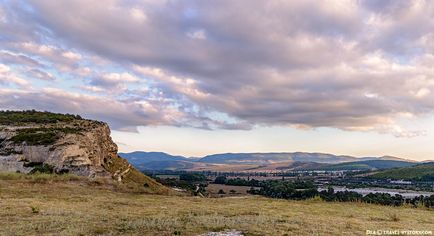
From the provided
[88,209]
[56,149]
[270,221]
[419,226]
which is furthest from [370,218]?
[56,149]

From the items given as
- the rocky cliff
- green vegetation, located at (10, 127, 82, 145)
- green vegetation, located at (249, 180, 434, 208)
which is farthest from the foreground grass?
green vegetation, located at (10, 127, 82, 145)

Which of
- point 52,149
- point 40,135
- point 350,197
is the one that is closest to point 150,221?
point 52,149

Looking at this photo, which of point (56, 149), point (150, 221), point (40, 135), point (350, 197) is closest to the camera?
point (150, 221)

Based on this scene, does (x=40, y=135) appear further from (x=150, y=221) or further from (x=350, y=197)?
(x=350, y=197)

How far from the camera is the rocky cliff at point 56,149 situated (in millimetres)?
61312

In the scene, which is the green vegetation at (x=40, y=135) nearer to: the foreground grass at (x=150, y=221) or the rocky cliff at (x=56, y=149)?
the rocky cliff at (x=56, y=149)

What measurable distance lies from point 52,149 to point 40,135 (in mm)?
5871

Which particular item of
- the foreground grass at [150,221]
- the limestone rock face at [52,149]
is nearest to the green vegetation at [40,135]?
the limestone rock face at [52,149]

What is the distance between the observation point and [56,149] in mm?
62562

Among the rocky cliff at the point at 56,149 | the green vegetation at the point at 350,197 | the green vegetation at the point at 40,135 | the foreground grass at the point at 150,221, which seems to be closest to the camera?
the foreground grass at the point at 150,221

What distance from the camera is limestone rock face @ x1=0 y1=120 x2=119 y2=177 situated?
201 ft

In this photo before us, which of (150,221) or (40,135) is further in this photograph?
(40,135)

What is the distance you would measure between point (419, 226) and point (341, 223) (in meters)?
4.47

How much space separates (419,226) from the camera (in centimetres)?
2189
